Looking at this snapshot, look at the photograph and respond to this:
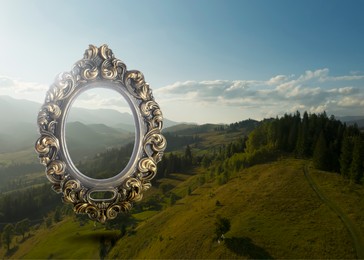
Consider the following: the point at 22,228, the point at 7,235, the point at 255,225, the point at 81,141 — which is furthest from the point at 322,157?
the point at 7,235

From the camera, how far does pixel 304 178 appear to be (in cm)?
4550

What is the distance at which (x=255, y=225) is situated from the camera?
115ft

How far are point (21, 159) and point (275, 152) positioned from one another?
149m

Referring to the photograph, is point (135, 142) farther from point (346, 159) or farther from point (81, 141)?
point (346, 159)

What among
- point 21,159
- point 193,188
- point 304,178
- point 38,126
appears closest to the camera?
point 38,126

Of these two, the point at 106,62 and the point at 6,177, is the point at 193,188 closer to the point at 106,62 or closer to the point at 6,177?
the point at 106,62

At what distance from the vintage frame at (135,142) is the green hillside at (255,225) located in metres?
18.6

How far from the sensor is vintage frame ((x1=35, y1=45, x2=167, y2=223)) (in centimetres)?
593

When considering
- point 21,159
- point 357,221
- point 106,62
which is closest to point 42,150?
point 106,62

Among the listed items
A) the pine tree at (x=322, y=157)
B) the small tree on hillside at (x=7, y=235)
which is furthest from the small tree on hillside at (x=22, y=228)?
the pine tree at (x=322, y=157)

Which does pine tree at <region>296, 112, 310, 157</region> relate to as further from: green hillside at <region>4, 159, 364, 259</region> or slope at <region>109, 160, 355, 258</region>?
slope at <region>109, 160, 355, 258</region>

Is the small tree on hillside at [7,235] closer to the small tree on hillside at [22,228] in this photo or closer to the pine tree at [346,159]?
the small tree on hillside at [22,228]

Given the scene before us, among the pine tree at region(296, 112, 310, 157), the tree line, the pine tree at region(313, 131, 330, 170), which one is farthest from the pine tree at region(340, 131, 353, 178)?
the pine tree at region(296, 112, 310, 157)

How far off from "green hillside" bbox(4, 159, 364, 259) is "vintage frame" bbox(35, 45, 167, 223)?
18649mm
